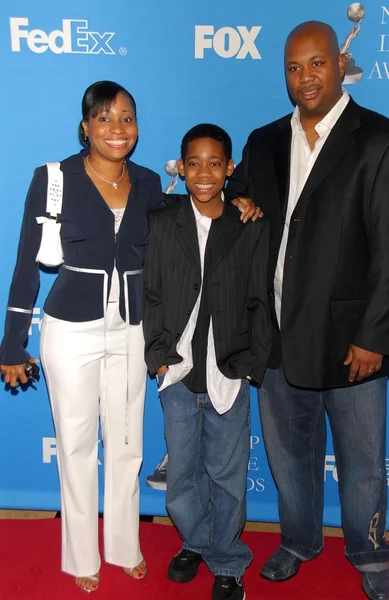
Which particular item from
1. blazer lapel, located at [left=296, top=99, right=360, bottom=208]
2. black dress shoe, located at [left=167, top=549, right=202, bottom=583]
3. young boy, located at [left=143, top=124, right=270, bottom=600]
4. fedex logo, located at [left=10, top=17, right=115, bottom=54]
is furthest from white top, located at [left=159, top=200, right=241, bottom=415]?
fedex logo, located at [left=10, top=17, right=115, bottom=54]

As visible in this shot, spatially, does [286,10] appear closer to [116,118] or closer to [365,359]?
[116,118]

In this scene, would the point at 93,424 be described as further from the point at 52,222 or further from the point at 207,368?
the point at 52,222

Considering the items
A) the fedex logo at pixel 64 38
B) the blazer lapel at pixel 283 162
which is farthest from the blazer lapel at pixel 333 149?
the fedex logo at pixel 64 38

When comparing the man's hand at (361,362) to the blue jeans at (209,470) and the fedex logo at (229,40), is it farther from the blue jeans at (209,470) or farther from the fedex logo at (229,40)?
the fedex logo at (229,40)

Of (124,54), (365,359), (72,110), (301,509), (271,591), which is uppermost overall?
(124,54)

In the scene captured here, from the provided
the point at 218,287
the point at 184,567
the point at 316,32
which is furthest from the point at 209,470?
the point at 316,32

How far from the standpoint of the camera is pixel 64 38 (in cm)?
273

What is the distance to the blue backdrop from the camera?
2662mm

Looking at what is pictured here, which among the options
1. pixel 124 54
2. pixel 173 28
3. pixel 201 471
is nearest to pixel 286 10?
pixel 173 28

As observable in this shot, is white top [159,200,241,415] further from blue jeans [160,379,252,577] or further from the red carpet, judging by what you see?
the red carpet

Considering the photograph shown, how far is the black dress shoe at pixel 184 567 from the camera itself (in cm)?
267

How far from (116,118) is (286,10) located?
907mm

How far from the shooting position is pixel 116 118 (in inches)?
89.5

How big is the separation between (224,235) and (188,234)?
128 millimetres
